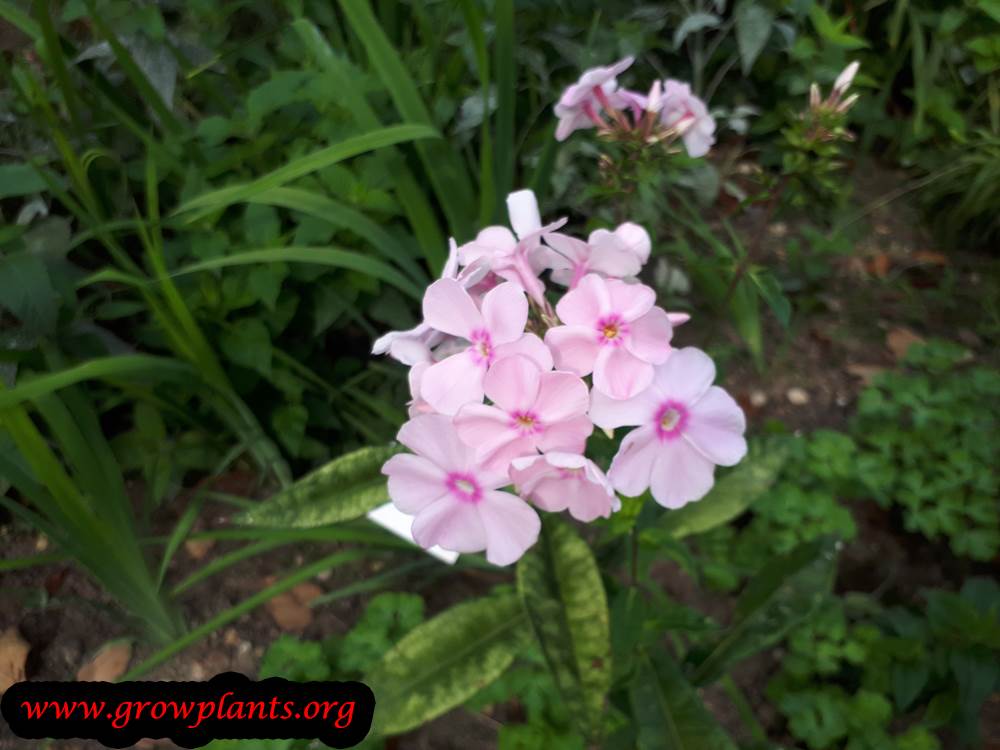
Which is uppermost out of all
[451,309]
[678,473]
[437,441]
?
[451,309]

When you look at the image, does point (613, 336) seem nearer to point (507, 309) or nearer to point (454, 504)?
point (507, 309)

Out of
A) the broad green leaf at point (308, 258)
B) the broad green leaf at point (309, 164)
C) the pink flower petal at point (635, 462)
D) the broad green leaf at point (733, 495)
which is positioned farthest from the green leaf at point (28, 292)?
the broad green leaf at point (733, 495)

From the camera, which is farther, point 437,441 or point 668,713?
point 668,713

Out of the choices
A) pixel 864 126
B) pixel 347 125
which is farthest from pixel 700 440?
pixel 864 126

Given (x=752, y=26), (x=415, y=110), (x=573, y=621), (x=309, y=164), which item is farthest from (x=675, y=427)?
(x=752, y=26)

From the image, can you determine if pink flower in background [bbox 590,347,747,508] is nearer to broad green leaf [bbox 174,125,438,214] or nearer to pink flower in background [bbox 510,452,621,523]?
pink flower in background [bbox 510,452,621,523]

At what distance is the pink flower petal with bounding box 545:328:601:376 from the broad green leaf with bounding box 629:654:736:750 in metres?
0.62

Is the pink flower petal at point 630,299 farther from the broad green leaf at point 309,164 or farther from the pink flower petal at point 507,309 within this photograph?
the broad green leaf at point 309,164

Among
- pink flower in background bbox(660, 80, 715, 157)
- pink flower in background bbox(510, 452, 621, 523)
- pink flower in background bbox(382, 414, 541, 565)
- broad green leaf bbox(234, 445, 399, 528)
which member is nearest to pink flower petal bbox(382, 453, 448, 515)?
pink flower in background bbox(382, 414, 541, 565)

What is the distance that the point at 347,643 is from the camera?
4.29 feet

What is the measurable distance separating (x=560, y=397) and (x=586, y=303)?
103 millimetres

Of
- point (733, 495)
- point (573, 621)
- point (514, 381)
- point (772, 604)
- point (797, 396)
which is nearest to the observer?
point (514, 381)

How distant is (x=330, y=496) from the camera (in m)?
1.17

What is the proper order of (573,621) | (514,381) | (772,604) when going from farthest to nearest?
(772,604) → (573,621) → (514,381)
